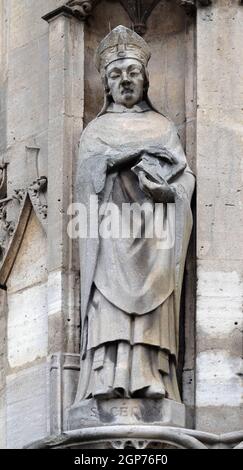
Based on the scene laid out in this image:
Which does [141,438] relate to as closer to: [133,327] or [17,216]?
[133,327]

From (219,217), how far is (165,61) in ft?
4.36

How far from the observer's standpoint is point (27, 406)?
18719 mm

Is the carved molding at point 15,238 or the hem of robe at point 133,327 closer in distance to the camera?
the hem of robe at point 133,327

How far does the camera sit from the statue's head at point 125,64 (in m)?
18.7

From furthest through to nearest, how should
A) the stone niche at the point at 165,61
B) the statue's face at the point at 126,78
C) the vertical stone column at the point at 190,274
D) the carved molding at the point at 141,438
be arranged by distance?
the stone niche at the point at 165,61 → the statue's face at the point at 126,78 → the vertical stone column at the point at 190,274 → the carved molding at the point at 141,438

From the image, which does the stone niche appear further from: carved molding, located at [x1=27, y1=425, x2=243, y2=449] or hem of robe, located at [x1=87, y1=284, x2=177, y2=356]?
carved molding, located at [x1=27, y1=425, x2=243, y2=449]

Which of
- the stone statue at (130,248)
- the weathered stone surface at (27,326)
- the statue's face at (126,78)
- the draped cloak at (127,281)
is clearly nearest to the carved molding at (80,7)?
the stone statue at (130,248)

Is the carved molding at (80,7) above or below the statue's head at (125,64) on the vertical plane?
above

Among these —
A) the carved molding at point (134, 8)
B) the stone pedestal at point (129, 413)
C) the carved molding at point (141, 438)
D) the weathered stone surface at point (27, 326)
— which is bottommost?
the carved molding at point (141, 438)

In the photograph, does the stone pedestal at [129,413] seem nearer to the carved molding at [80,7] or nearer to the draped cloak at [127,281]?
the draped cloak at [127,281]

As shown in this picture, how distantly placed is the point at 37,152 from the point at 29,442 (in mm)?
2083

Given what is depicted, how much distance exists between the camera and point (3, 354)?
19.2 meters

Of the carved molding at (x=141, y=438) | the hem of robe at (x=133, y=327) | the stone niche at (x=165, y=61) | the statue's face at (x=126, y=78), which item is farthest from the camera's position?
the stone niche at (x=165, y=61)

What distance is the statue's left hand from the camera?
1833 centimetres
